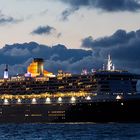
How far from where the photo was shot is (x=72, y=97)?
13550 centimetres

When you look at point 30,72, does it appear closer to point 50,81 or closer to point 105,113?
point 50,81

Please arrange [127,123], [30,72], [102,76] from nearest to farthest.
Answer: [127,123] < [102,76] < [30,72]

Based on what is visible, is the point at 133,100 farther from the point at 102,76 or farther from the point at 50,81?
the point at 50,81

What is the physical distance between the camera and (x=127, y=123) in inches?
5037

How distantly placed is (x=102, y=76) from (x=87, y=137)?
4634 cm

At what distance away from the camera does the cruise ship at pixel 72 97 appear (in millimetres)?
129250

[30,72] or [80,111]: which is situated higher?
[30,72]

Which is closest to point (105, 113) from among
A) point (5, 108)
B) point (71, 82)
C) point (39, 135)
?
point (71, 82)

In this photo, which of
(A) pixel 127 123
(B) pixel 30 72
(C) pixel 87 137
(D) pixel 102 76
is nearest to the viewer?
(C) pixel 87 137

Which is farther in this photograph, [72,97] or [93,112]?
[72,97]

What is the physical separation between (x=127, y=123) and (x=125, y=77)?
15.8m

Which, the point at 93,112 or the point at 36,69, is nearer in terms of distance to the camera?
the point at 93,112

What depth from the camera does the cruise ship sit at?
5089 inches

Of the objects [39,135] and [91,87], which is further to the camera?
[91,87]
